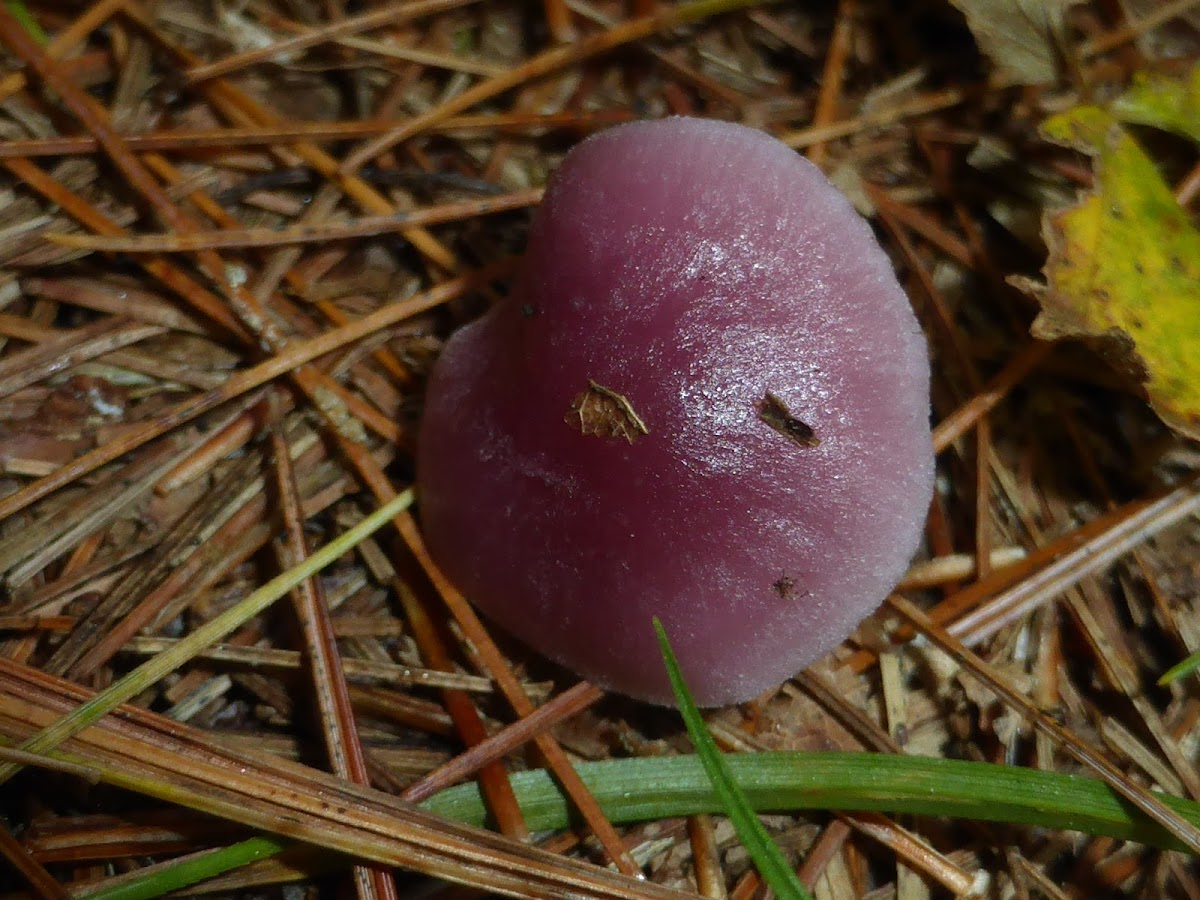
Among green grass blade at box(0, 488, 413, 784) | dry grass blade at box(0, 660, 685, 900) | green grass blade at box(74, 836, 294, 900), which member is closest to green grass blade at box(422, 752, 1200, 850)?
dry grass blade at box(0, 660, 685, 900)

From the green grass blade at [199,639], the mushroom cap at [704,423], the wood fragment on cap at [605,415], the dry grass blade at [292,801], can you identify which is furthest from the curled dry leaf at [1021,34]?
the dry grass blade at [292,801]

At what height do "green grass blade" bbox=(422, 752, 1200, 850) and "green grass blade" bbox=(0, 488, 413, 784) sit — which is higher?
"green grass blade" bbox=(0, 488, 413, 784)

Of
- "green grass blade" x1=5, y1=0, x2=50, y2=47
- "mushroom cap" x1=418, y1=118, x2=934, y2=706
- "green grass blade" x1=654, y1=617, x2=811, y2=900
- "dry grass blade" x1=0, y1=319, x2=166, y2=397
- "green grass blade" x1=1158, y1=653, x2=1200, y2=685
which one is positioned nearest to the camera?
"green grass blade" x1=654, y1=617, x2=811, y2=900

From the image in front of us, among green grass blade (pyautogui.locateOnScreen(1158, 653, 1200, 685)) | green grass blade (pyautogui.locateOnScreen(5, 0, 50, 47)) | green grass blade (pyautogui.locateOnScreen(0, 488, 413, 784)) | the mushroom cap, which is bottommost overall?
green grass blade (pyautogui.locateOnScreen(1158, 653, 1200, 685))

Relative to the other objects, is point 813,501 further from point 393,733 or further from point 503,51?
point 503,51

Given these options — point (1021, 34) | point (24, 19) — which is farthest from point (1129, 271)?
point (24, 19)

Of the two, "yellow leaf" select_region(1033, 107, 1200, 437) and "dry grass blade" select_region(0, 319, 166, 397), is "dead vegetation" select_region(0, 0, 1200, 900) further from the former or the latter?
"yellow leaf" select_region(1033, 107, 1200, 437)

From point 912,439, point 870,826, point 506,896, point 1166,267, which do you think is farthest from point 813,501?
point 1166,267
